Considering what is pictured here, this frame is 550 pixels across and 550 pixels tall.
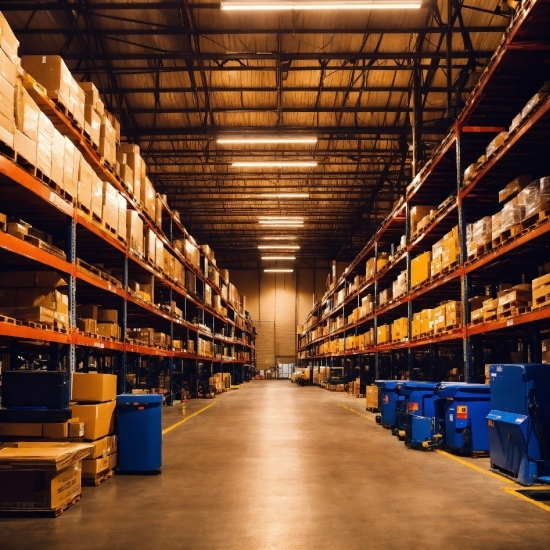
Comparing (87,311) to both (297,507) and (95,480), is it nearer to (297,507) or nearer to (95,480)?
(95,480)

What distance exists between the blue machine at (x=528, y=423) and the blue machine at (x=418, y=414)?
2430mm

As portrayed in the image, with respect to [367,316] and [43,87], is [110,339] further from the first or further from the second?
[367,316]

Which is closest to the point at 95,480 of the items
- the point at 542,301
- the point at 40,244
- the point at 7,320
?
the point at 7,320

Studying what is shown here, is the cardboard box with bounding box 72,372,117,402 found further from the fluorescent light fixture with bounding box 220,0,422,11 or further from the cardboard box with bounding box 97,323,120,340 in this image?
the fluorescent light fixture with bounding box 220,0,422,11

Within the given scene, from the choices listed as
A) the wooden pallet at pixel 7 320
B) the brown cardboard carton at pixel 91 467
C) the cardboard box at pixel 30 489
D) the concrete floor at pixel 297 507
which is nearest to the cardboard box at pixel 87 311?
the concrete floor at pixel 297 507

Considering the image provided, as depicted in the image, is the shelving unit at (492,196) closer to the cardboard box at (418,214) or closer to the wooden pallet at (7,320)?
the cardboard box at (418,214)

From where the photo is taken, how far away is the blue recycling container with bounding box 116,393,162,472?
699 cm

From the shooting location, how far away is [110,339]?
11.3 m

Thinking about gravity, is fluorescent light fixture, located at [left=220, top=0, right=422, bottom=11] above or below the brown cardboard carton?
above

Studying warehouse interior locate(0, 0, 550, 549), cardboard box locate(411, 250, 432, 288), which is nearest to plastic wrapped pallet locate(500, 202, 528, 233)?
warehouse interior locate(0, 0, 550, 549)

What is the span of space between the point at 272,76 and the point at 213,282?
10.00m

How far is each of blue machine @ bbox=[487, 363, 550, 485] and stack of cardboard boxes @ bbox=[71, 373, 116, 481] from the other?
4232 millimetres

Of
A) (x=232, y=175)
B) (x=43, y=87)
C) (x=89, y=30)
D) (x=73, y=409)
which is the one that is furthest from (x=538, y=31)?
(x=232, y=175)

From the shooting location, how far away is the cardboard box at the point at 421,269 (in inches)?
534
